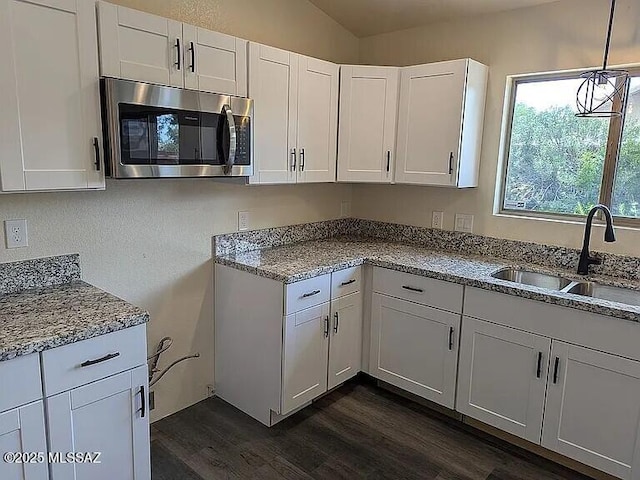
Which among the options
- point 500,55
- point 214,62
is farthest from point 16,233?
point 500,55

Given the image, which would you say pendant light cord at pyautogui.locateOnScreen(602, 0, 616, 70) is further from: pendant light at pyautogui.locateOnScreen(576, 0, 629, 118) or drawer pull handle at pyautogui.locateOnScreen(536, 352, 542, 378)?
drawer pull handle at pyautogui.locateOnScreen(536, 352, 542, 378)

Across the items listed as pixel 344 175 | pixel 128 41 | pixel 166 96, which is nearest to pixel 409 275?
pixel 344 175

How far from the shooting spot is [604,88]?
2.45m

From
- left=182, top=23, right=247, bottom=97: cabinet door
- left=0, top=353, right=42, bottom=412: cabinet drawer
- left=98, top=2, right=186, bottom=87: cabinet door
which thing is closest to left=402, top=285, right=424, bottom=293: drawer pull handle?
left=182, top=23, right=247, bottom=97: cabinet door

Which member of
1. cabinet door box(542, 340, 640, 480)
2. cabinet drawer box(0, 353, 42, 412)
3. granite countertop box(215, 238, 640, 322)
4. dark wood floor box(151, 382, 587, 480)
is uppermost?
granite countertop box(215, 238, 640, 322)

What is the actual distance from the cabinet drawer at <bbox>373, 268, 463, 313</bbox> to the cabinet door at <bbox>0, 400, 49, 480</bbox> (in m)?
1.88

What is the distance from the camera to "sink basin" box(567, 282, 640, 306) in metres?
2.37

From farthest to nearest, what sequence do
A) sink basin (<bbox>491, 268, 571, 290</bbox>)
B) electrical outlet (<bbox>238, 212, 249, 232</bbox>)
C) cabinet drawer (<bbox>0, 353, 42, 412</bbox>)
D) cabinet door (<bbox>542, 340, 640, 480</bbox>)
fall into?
electrical outlet (<bbox>238, 212, 249, 232</bbox>) → sink basin (<bbox>491, 268, 571, 290</bbox>) → cabinet door (<bbox>542, 340, 640, 480</bbox>) → cabinet drawer (<bbox>0, 353, 42, 412</bbox>)

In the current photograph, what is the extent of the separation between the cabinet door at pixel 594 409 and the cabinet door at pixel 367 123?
1519mm

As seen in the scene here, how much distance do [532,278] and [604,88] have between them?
1.10m

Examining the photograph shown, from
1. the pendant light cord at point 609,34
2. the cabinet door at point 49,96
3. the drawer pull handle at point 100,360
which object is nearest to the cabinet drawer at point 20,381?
the drawer pull handle at point 100,360

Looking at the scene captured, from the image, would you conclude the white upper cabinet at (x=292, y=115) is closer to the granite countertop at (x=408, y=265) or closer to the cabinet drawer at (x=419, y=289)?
the granite countertop at (x=408, y=265)

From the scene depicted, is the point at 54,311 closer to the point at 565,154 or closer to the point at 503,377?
the point at 503,377

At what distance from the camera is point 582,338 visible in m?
2.13
